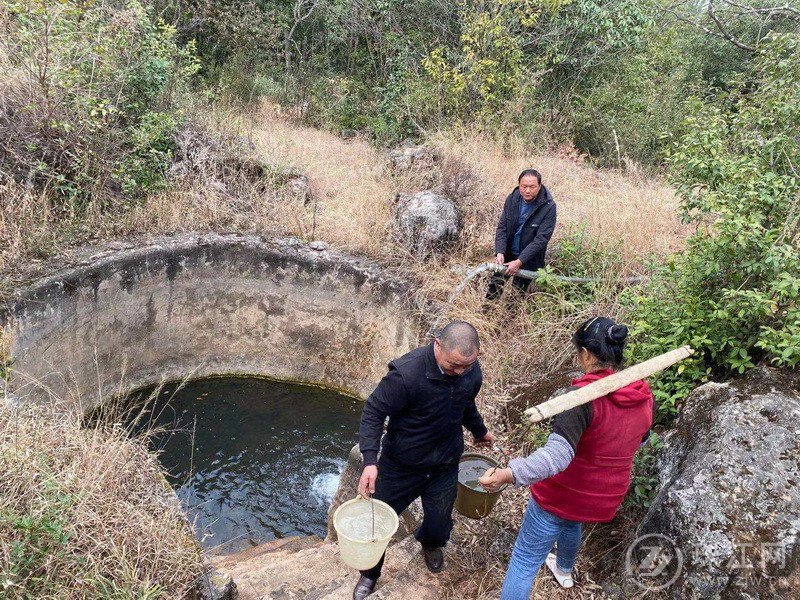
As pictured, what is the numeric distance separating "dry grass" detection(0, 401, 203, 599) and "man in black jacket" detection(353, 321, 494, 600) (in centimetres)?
98

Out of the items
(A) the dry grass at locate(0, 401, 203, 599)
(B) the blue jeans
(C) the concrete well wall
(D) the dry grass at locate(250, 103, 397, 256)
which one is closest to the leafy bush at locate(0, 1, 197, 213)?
(C) the concrete well wall

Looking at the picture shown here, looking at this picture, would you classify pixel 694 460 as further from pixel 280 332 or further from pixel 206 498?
pixel 280 332

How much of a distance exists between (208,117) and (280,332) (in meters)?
3.25

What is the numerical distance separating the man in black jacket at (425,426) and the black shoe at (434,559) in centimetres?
16

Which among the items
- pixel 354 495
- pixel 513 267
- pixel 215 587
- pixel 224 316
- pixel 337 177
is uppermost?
pixel 513 267

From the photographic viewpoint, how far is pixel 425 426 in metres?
2.66

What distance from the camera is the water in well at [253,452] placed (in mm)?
4980

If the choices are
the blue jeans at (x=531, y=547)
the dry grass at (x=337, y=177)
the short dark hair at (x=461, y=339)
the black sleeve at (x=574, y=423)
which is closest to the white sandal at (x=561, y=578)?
the blue jeans at (x=531, y=547)

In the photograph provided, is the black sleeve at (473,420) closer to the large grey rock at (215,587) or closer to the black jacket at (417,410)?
the black jacket at (417,410)

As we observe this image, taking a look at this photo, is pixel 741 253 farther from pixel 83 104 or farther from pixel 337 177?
pixel 83 104

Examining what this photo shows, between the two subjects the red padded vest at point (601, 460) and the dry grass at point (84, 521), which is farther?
the dry grass at point (84, 521)

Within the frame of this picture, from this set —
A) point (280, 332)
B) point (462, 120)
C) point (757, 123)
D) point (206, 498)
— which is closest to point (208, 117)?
point (280, 332)

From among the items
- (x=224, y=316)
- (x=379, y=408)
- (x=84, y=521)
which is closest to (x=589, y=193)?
(x=224, y=316)

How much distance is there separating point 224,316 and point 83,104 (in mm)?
2708
